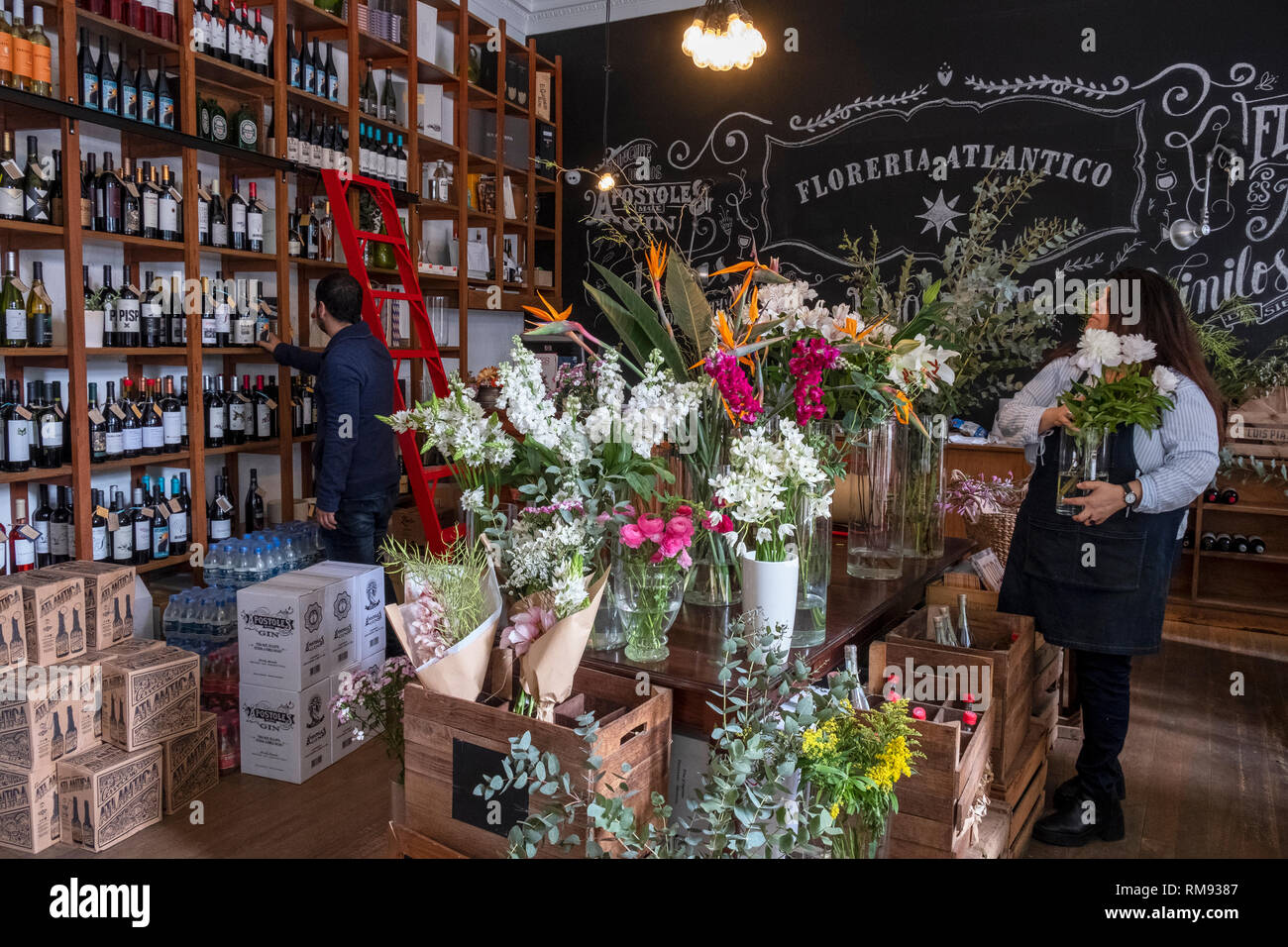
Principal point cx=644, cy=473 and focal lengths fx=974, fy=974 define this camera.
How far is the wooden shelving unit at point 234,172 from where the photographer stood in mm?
3510

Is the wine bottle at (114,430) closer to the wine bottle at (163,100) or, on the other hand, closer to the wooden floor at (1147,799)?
the wine bottle at (163,100)

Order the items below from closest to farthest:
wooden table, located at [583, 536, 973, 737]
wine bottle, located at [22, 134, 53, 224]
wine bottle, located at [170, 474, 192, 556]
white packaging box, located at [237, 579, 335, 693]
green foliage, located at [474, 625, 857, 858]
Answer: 1. green foliage, located at [474, 625, 857, 858]
2. wooden table, located at [583, 536, 973, 737]
3. white packaging box, located at [237, 579, 335, 693]
4. wine bottle, located at [22, 134, 53, 224]
5. wine bottle, located at [170, 474, 192, 556]

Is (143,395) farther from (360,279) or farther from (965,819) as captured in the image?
(965,819)

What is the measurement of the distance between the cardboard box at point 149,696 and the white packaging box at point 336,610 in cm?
38

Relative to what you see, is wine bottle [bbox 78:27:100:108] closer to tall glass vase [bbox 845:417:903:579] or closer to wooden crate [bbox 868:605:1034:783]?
tall glass vase [bbox 845:417:903:579]

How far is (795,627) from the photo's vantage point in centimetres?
186

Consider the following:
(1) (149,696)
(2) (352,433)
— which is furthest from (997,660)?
(2) (352,433)

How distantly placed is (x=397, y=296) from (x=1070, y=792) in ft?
11.2

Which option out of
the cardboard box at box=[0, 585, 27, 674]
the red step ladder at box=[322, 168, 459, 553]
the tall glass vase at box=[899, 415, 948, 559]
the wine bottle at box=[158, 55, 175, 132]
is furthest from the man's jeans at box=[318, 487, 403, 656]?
the tall glass vase at box=[899, 415, 948, 559]

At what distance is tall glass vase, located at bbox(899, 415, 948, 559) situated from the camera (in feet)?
8.18

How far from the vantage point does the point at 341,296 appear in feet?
12.8

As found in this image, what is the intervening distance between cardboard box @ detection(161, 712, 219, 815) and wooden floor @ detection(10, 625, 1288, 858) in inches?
1.9

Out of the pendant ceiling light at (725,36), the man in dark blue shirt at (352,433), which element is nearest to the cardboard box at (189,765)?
the man in dark blue shirt at (352,433)

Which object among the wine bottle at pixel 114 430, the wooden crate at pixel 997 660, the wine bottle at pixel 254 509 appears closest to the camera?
the wooden crate at pixel 997 660
